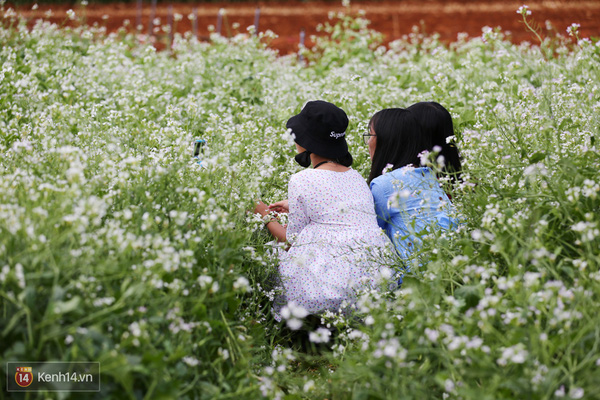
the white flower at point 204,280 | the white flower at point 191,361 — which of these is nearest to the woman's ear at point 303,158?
the white flower at point 204,280

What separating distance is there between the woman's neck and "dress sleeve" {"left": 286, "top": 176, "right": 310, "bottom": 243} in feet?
0.74

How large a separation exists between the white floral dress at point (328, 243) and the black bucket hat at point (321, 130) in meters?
0.16

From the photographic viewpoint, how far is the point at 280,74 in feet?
22.2

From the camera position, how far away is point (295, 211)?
3.70m

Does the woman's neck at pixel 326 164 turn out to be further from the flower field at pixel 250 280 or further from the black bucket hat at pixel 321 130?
the flower field at pixel 250 280

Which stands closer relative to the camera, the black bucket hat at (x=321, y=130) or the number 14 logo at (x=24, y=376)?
the number 14 logo at (x=24, y=376)

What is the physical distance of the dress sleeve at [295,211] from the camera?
365 centimetres

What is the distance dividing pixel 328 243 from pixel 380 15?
15.3 metres

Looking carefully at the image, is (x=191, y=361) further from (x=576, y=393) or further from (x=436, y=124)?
(x=436, y=124)

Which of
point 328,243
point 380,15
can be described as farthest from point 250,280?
point 380,15

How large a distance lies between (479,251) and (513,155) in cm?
68

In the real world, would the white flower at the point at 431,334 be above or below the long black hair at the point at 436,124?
below

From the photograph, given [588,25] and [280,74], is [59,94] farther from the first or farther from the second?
[588,25]

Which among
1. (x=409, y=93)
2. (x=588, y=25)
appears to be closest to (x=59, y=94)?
(x=409, y=93)
